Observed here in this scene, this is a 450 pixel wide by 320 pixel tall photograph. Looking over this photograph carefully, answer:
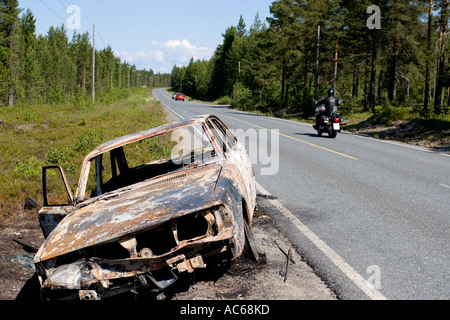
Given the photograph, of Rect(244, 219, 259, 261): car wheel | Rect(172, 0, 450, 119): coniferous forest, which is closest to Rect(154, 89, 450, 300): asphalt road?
Rect(244, 219, 259, 261): car wheel

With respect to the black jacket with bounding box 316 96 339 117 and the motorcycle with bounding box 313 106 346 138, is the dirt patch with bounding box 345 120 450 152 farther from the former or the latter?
the black jacket with bounding box 316 96 339 117

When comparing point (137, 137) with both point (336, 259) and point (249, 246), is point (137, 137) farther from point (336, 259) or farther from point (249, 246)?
point (336, 259)

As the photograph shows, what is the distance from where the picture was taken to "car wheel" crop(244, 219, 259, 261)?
12.9 ft

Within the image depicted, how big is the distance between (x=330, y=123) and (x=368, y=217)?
11329 millimetres

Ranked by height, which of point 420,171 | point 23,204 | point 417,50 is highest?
point 417,50

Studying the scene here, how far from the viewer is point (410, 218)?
5688 mm

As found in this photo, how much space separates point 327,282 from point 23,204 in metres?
5.88

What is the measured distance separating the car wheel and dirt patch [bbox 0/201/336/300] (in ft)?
0.27

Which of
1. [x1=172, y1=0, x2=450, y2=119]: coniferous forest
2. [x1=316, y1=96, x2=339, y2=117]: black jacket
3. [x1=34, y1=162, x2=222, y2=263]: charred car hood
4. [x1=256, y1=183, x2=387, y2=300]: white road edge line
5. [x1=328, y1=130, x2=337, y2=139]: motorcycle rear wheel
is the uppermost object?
[x1=172, y1=0, x2=450, y2=119]: coniferous forest

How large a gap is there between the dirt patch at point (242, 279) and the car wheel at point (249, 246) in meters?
0.08

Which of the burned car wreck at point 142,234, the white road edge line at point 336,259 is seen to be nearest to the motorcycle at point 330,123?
the white road edge line at point 336,259
